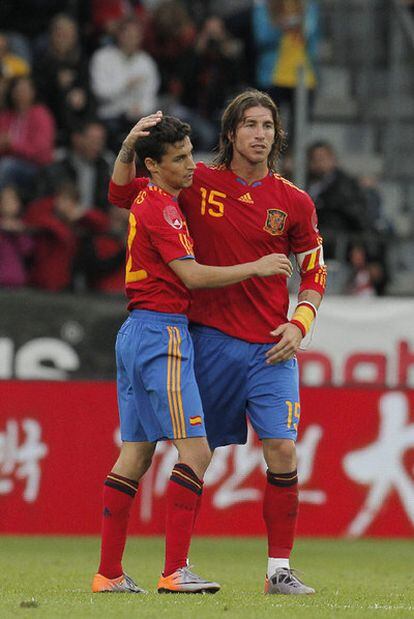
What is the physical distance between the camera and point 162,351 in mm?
7176

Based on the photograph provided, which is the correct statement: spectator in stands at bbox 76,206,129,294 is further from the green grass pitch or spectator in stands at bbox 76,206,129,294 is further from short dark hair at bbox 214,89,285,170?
short dark hair at bbox 214,89,285,170

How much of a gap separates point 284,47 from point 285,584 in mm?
9838

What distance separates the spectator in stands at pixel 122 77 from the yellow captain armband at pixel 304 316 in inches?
341

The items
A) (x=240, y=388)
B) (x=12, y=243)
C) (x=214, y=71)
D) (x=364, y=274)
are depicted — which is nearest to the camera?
(x=240, y=388)

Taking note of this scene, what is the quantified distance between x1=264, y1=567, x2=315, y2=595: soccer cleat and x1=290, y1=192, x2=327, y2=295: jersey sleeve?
4.49ft

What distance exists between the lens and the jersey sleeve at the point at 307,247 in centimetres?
761

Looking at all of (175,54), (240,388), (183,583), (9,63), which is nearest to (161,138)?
(240,388)

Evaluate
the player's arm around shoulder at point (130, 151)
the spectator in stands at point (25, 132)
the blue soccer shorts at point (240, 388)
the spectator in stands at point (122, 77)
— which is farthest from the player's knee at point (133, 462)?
the spectator in stands at point (122, 77)

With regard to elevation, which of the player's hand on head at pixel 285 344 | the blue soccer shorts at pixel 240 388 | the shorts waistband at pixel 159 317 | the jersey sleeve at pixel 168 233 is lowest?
the blue soccer shorts at pixel 240 388

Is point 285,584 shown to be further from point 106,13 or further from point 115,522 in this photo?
point 106,13

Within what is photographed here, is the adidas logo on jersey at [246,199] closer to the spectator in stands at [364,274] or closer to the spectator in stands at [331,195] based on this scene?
the spectator in stands at [364,274]

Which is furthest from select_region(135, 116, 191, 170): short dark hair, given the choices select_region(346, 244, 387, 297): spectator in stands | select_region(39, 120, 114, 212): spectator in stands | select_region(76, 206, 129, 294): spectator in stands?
select_region(39, 120, 114, 212): spectator in stands

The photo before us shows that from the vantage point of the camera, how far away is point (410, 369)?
44.9 ft

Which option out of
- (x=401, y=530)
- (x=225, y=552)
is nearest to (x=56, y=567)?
(x=225, y=552)
